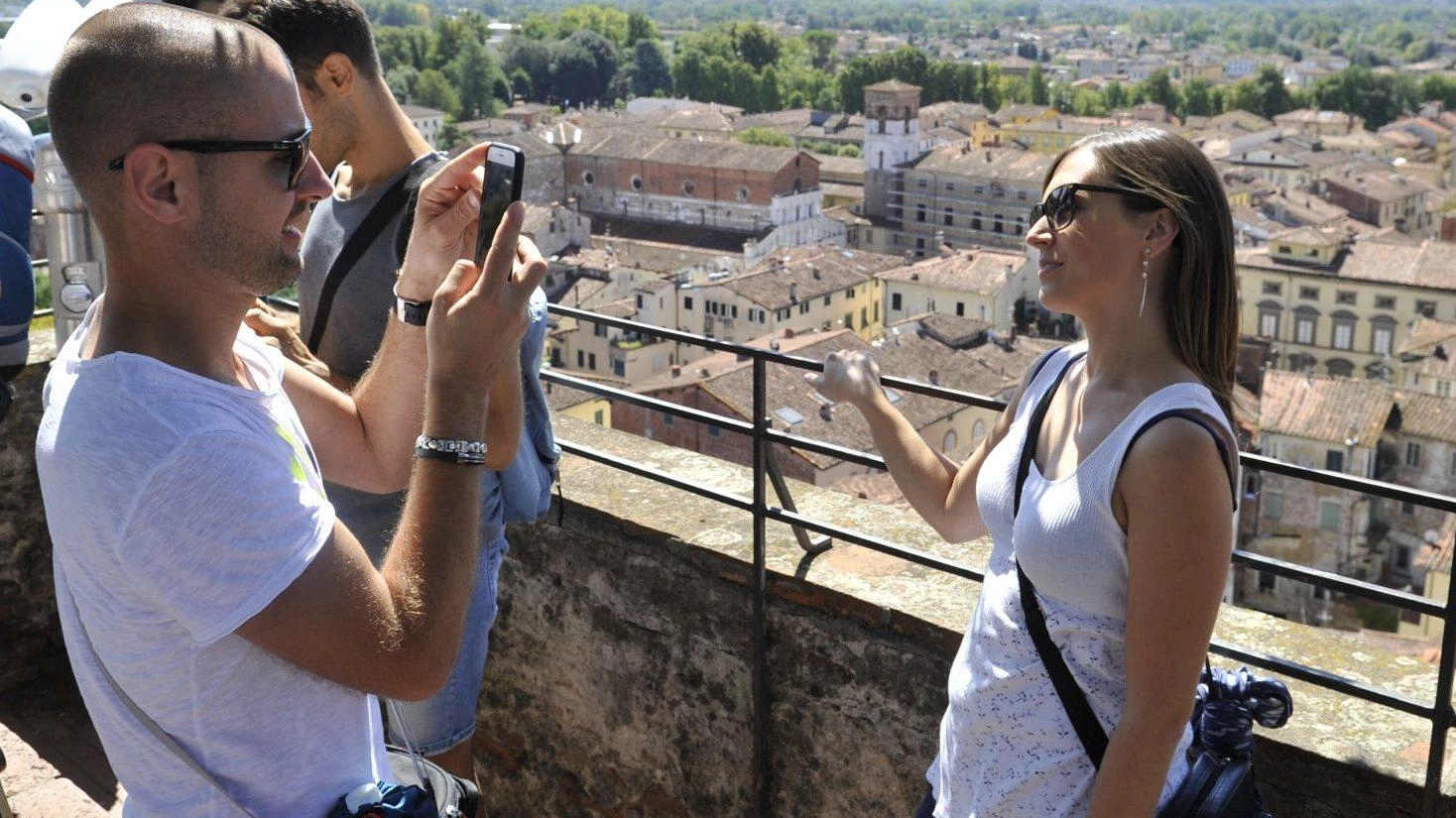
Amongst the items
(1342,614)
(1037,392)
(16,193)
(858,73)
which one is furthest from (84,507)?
(858,73)

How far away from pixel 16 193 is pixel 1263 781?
233 cm

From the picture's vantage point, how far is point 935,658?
221cm

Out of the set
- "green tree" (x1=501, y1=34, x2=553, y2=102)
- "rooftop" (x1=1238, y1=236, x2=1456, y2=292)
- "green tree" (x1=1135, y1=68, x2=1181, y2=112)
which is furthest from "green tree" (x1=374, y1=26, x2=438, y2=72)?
"rooftop" (x1=1238, y1=236, x2=1456, y2=292)

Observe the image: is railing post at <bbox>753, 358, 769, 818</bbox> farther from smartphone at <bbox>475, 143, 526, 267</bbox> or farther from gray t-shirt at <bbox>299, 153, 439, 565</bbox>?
smartphone at <bbox>475, 143, 526, 267</bbox>

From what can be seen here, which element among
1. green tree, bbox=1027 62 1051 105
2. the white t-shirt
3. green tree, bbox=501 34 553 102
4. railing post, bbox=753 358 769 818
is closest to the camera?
the white t-shirt

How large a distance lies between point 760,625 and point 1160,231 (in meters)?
1.22

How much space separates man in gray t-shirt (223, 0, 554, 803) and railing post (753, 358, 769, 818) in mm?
465

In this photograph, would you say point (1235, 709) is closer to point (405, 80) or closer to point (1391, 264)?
point (1391, 264)

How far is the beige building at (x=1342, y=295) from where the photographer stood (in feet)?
146

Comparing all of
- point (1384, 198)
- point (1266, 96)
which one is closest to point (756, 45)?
point (1266, 96)

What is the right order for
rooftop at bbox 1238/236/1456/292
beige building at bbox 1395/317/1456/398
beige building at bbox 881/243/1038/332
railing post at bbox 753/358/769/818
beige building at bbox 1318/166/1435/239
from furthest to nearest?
beige building at bbox 1318/166/1435/239
rooftop at bbox 1238/236/1456/292
beige building at bbox 881/243/1038/332
beige building at bbox 1395/317/1456/398
railing post at bbox 753/358/769/818

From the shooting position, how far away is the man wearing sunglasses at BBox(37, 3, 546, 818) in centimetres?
106

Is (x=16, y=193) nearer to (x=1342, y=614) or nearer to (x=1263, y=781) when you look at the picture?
(x=1263, y=781)

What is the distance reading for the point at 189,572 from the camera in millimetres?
1052
